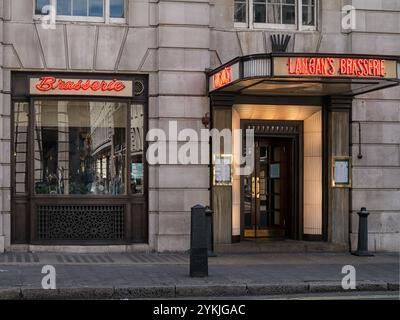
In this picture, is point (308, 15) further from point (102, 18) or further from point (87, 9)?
point (87, 9)

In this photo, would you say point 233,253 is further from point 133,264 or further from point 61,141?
point 61,141

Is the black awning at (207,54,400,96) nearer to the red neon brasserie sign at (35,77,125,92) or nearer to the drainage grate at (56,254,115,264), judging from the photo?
the red neon brasserie sign at (35,77,125,92)

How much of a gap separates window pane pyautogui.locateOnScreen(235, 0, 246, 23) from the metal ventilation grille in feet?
10.2

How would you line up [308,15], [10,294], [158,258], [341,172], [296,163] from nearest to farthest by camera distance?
[10,294], [158,258], [341,172], [308,15], [296,163]

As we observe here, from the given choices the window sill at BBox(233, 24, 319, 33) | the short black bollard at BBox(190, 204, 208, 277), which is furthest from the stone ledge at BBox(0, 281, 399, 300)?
the window sill at BBox(233, 24, 319, 33)

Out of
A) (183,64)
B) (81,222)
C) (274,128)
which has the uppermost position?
(183,64)

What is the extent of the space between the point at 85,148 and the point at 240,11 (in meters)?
4.76

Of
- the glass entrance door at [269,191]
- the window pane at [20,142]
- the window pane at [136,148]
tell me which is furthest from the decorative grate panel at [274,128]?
the window pane at [20,142]

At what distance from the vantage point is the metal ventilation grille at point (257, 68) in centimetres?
1284

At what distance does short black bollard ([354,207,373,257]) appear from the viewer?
15008 millimetres

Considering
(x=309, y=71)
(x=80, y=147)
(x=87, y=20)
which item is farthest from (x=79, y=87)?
(x=309, y=71)

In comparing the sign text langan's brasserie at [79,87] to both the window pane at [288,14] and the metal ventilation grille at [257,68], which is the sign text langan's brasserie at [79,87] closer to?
the metal ventilation grille at [257,68]

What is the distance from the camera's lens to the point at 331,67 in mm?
12969
